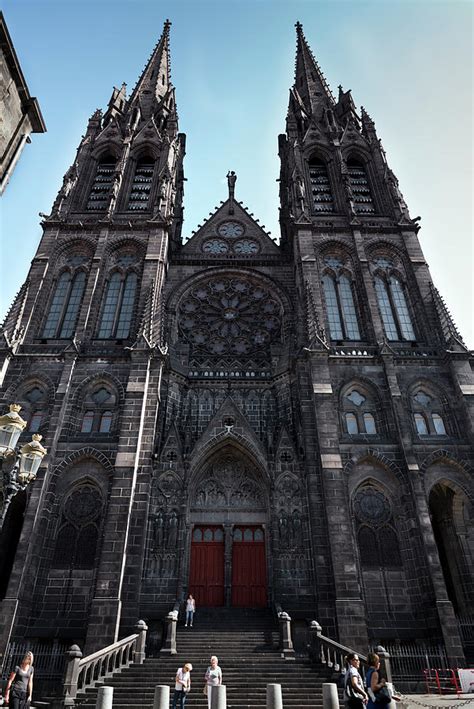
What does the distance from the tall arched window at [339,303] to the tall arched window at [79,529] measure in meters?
12.0

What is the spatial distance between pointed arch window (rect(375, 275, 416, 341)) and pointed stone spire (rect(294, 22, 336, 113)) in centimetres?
1747

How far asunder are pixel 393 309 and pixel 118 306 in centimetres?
1283

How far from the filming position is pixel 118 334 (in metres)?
21.8

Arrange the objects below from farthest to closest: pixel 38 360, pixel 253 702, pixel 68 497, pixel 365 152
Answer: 1. pixel 365 152
2. pixel 38 360
3. pixel 68 497
4. pixel 253 702

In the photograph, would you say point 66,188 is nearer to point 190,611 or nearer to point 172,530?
point 172,530

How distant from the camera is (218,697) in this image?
809 cm

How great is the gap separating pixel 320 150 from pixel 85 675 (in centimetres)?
2965

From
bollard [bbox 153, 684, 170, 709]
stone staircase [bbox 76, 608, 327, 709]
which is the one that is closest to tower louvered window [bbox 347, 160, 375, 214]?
stone staircase [bbox 76, 608, 327, 709]

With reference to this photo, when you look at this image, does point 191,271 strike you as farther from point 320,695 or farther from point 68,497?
point 320,695

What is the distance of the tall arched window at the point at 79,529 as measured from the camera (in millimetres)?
16219

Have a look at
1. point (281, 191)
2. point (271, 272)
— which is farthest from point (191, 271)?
point (281, 191)

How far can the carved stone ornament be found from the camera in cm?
1844

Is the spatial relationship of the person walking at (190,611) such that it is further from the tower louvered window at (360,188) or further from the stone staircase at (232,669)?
the tower louvered window at (360,188)

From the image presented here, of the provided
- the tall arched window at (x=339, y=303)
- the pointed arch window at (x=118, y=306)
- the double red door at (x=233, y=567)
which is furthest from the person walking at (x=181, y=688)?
the tall arched window at (x=339, y=303)
